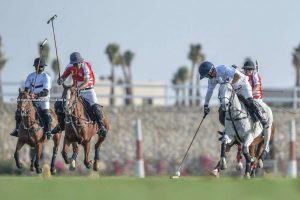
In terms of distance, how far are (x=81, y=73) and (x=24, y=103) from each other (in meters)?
1.82

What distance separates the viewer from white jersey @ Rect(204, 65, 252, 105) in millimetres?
24625

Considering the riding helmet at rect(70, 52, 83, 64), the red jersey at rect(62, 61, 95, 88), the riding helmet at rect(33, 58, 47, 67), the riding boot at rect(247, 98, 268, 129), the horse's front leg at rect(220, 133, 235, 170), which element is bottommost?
the horse's front leg at rect(220, 133, 235, 170)

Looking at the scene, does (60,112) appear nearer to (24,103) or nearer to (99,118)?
(99,118)

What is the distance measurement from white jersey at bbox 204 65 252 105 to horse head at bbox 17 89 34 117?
461 cm

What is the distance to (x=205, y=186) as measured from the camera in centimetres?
1239

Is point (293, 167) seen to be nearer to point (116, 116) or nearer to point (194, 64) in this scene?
point (116, 116)

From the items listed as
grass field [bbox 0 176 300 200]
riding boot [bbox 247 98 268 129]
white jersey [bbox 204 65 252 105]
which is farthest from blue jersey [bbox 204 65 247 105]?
grass field [bbox 0 176 300 200]

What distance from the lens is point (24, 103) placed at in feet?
92.6

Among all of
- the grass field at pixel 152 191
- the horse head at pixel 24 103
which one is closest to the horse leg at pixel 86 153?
the horse head at pixel 24 103

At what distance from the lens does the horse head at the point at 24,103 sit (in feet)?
92.3

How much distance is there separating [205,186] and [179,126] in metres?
43.0

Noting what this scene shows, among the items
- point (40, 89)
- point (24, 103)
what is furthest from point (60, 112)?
point (40, 89)

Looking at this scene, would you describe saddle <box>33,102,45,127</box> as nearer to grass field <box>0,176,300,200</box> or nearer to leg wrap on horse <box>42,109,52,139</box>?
leg wrap on horse <box>42,109,52,139</box>

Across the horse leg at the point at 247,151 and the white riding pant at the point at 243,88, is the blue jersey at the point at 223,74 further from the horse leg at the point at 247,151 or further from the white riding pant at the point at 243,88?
the horse leg at the point at 247,151
